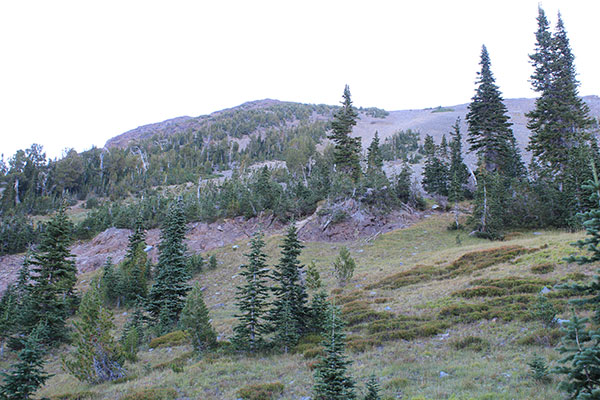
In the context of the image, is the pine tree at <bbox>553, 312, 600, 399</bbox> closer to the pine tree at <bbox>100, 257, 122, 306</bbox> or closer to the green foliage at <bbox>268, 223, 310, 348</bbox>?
the green foliage at <bbox>268, 223, 310, 348</bbox>

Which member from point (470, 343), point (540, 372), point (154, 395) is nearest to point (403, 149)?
point (470, 343)

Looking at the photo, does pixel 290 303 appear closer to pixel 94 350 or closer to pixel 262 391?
pixel 262 391

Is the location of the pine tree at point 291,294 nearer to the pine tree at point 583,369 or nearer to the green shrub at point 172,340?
the green shrub at point 172,340

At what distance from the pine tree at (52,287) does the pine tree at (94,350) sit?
39.0ft

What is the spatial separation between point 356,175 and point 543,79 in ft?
79.0

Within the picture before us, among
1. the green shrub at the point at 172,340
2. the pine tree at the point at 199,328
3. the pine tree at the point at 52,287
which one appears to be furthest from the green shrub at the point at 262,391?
the pine tree at the point at 52,287

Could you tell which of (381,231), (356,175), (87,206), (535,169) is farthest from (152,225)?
(535,169)

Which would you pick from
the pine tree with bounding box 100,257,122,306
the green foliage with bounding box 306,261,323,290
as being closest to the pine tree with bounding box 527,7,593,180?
the green foliage with bounding box 306,261,323,290

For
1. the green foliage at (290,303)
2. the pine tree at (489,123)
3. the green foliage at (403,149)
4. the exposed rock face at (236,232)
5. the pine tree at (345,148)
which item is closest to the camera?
the green foliage at (290,303)

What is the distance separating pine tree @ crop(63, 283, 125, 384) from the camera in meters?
14.3

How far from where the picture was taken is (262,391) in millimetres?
10414

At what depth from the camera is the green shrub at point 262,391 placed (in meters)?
10.2

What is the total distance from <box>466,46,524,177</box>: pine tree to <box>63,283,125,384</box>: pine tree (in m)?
38.8

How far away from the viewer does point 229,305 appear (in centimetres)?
2586
